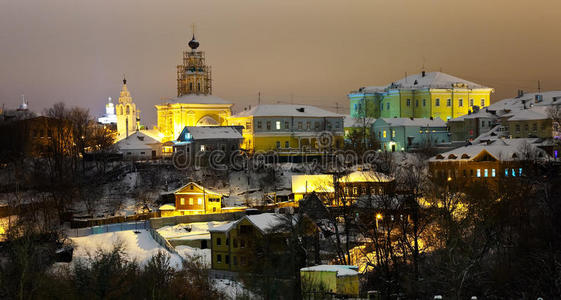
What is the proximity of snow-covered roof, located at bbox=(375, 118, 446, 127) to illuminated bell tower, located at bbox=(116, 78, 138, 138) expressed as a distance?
36.0m

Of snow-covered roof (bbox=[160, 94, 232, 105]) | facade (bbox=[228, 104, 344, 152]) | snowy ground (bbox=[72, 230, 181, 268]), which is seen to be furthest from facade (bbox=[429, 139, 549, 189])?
snow-covered roof (bbox=[160, 94, 232, 105])

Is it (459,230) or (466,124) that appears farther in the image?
(466,124)

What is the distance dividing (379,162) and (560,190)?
1537 cm

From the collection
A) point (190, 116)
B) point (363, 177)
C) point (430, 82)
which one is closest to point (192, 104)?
point (190, 116)

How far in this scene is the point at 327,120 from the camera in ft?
185

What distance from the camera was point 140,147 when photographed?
54.1 m

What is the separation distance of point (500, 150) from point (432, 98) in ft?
64.7

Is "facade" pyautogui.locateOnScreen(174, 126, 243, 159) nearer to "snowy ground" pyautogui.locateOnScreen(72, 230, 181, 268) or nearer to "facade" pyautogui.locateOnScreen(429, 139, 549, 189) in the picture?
"snowy ground" pyautogui.locateOnScreen(72, 230, 181, 268)

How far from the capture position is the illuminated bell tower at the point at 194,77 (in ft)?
198

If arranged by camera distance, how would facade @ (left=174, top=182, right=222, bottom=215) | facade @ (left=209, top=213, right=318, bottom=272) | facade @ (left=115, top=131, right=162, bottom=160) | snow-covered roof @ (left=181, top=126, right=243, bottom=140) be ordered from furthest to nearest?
facade @ (left=115, top=131, right=162, bottom=160) < snow-covered roof @ (left=181, top=126, right=243, bottom=140) < facade @ (left=174, top=182, right=222, bottom=215) < facade @ (left=209, top=213, right=318, bottom=272)

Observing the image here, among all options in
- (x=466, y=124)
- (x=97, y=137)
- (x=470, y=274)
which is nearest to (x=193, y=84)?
(x=97, y=137)

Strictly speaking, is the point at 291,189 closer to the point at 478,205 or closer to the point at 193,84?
the point at 478,205

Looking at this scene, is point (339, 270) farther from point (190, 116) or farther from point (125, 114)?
point (125, 114)

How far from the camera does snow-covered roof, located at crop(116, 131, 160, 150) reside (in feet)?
177
